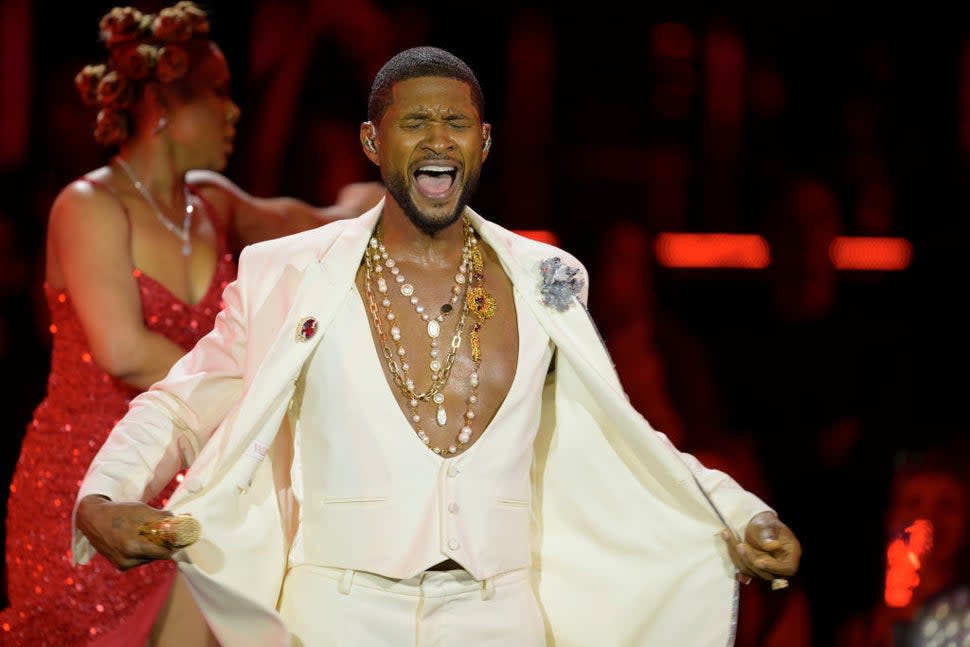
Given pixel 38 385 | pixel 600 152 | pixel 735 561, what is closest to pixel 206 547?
pixel 735 561

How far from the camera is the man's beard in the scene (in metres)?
2.56

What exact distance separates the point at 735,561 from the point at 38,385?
2855mm

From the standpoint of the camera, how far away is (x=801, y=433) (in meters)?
4.60

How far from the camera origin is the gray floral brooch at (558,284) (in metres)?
2.63

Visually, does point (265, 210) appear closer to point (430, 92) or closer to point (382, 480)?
point (430, 92)

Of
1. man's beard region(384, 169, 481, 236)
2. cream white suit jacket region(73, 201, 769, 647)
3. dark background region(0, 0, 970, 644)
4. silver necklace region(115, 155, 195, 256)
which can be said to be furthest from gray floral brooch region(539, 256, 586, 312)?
dark background region(0, 0, 970, 644)

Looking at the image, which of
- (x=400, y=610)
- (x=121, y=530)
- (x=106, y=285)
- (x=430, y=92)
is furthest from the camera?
(x=106, y=285)

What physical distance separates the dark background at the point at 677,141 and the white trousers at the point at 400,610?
2243 millimetres

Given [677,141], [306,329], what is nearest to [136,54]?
[306,329]

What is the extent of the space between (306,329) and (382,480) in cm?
29

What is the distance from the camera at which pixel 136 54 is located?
11.7ft

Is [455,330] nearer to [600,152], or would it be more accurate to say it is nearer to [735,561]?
[735,561]

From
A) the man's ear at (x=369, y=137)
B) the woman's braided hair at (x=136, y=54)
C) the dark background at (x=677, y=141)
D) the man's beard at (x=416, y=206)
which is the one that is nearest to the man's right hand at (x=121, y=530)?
the man's beard at (x=416, y=206)

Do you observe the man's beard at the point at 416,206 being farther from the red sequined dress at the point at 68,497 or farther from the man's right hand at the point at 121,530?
the red sequined dress at the point at 68,497
